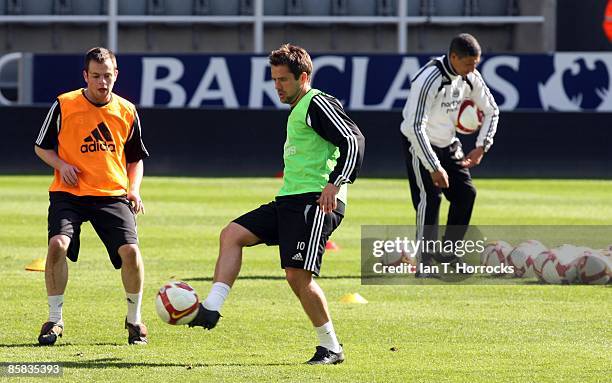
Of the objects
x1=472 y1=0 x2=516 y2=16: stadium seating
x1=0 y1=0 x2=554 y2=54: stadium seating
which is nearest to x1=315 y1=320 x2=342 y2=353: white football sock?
x1=0 y1=0 x2=554 y2=54: stadium seating

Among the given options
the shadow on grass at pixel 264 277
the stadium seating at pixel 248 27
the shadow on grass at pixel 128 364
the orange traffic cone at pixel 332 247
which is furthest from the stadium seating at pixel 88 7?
the shadow on grass at pixel 128 364

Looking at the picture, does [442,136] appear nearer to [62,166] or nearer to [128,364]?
[62,166]

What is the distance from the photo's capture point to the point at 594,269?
40.1ft

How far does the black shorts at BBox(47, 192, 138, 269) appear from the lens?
8922 millimetres

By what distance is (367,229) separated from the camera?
56.1 feet

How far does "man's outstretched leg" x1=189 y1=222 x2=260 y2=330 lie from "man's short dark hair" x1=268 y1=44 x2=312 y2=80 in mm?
965

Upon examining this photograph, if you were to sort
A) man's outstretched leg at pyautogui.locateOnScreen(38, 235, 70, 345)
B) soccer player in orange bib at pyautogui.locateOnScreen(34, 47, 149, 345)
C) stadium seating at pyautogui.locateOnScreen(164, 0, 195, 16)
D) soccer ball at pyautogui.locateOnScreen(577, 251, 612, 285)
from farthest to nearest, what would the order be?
stadium seating at pyautogui.locateOnScreen(164, 0, 195, 16) < soccer ball at pyautogui.locateOnScreen(577, 251, 612, 285) < soccer player in orange bib at pyautogui.locateOnScreen(34, 47, 149, 345) < man's outstretched leg at pyautogui.locateOnScreen(38, 235, 70, 345)

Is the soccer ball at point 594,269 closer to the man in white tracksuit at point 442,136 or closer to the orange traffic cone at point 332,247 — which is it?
the man in white tracksuit at point 442,136

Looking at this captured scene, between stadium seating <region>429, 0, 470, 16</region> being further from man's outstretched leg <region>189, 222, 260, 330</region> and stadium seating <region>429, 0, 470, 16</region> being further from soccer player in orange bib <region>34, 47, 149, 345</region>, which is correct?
man's outstretched leg <region>189, 222, 260, 330</region>

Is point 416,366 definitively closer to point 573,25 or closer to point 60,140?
point 60,140

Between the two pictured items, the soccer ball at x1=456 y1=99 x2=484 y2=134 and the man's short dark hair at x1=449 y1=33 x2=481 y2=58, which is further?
the soccer ball at x1=456 y1=99 x2=484 y2=134

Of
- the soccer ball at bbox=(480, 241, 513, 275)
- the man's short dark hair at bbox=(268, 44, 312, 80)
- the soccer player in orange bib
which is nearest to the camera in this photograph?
the man's short dark hair at bbox=(268, 44, 312, 80)

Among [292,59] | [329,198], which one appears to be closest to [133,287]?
[329,198]

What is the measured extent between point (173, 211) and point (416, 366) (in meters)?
11.5
